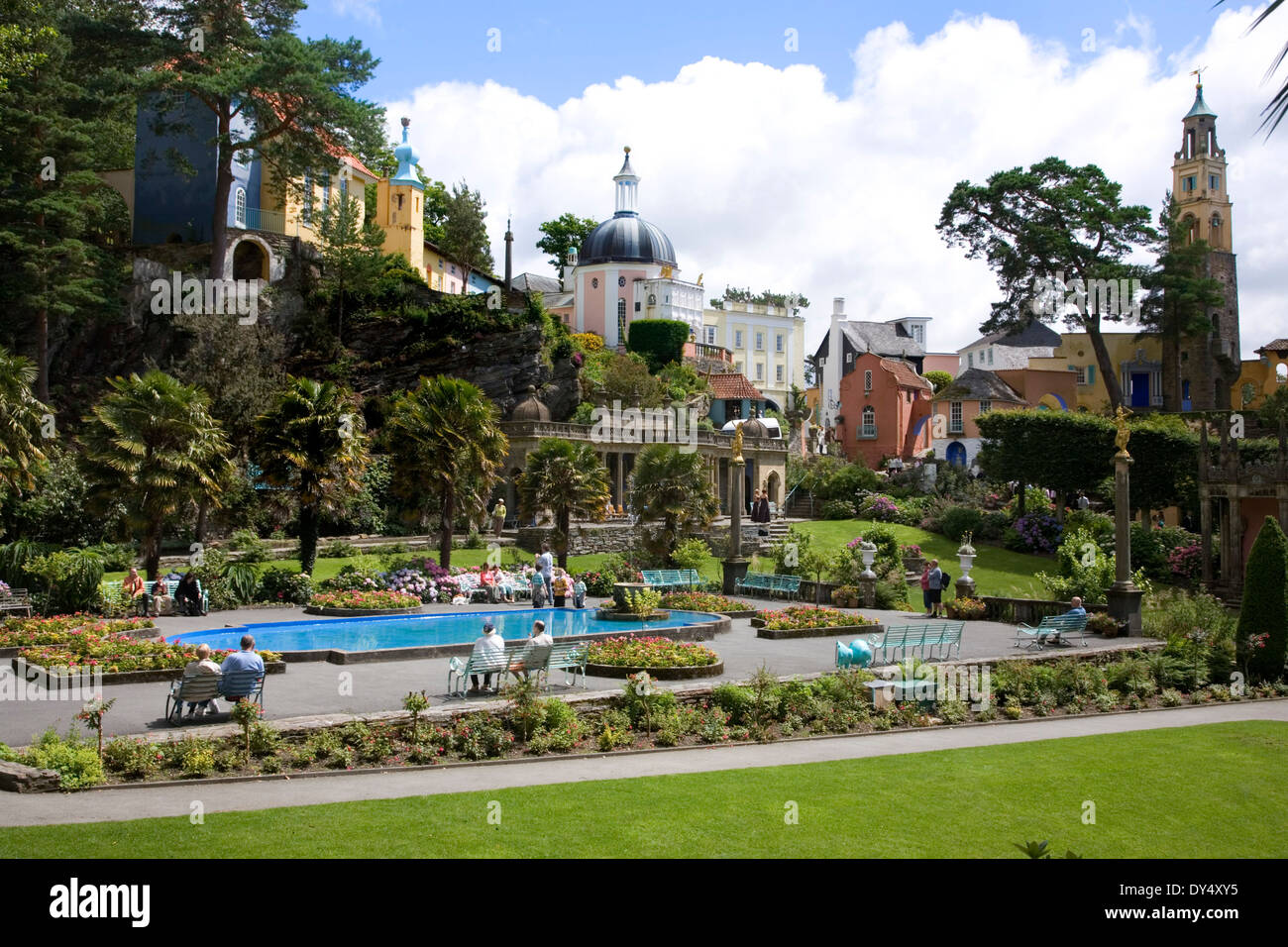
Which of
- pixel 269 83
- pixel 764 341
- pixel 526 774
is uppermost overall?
pixel 269 83

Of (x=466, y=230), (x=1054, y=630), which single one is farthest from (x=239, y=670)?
(x=466, y=230)

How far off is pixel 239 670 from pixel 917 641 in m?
12.4

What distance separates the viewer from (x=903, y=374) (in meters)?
73.3

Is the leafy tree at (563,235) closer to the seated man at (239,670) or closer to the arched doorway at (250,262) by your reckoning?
the arched doorway at (250,262)

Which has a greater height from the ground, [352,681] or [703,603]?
[703,603]

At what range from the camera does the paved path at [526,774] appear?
34.8 feet

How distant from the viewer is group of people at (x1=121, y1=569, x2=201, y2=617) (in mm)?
25531

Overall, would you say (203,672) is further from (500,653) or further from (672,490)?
(672,490)

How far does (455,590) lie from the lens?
3106cm

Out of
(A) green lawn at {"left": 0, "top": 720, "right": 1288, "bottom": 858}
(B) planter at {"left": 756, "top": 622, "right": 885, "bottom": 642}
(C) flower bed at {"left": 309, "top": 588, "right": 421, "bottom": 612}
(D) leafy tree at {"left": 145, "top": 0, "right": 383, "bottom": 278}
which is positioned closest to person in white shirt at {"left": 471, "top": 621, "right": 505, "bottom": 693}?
(A) green lawn at {"left": 0, "top": 720, "right": 1288, "bottom": 858}

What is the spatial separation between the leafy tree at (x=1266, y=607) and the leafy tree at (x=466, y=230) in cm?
5291
